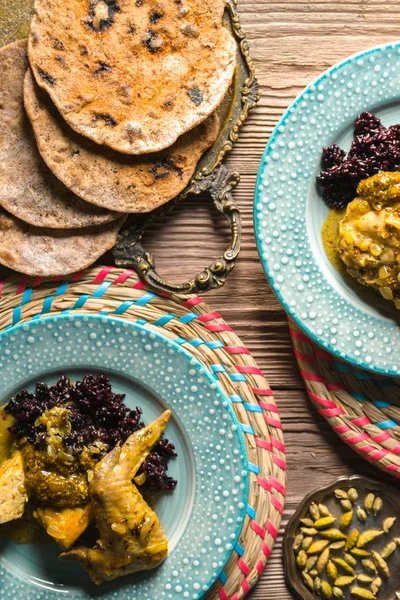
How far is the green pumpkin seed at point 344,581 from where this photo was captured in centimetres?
299

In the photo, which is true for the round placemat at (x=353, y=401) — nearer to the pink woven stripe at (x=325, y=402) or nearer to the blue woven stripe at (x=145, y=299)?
the pink woven stripe at (x=325, y=402)

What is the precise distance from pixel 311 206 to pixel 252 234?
309 millimetres

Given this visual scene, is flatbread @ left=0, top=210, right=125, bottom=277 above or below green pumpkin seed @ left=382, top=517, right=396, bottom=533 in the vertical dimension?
above

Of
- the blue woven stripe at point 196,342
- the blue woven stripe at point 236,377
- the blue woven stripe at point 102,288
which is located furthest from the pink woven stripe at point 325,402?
the blue woven stripe at point 102,288

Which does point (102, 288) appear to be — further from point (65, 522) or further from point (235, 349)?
point (65, 522)

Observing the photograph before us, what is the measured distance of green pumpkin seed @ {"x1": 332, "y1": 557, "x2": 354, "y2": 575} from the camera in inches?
118

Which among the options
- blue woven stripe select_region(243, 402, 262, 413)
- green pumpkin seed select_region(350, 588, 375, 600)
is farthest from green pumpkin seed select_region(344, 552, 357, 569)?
blue woven stripe select_region(243, 402, 262, 413)

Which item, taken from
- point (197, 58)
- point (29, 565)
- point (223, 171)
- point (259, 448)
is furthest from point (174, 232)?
point (29, 565)

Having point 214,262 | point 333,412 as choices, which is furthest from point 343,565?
point 214,262

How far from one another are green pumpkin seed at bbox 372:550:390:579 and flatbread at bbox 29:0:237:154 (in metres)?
2.13

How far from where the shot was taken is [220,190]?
2.88 metres

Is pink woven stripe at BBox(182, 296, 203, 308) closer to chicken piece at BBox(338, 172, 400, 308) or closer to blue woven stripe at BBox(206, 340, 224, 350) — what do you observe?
blue woven stripe at BBox(206, 340, 224, 350)

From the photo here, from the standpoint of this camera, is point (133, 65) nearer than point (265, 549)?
Yes

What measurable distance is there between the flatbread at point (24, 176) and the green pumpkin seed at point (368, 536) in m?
1.88
